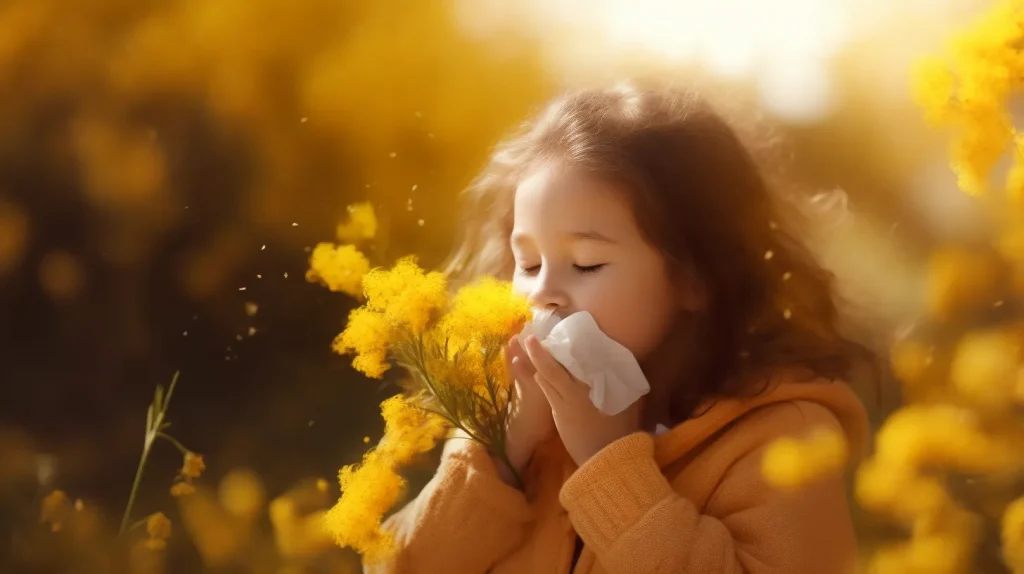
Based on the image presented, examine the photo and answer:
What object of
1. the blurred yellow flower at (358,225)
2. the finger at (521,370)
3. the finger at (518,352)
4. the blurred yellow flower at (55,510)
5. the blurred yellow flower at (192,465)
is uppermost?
the blurred yellow flower at (358,225)

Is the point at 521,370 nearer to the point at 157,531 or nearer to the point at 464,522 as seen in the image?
the point at 464,522

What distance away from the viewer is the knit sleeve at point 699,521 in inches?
29.9

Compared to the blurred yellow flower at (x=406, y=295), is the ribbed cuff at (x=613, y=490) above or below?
below

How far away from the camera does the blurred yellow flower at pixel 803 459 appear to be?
0.80 m

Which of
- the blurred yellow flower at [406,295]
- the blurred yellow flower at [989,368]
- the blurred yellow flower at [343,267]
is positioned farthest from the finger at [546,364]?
the blurred yellow flower at [989,368]

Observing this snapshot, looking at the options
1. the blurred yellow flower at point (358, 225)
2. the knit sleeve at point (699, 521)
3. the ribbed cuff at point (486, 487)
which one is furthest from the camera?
the blurred yellow flower at point (358, 225)

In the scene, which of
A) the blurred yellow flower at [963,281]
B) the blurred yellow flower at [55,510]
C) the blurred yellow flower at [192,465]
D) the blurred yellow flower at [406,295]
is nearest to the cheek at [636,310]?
the blurred yellow flower at [406,295]

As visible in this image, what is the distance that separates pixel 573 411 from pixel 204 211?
55 centimetres

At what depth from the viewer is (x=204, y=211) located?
3.63 feet

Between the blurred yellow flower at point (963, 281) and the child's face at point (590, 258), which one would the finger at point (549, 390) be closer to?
the child's face at point (590, 258)

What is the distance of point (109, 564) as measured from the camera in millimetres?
1103

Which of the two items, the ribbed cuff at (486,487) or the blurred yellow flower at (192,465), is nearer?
the ribbed cuff at (486,487)

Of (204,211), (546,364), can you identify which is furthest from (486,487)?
(204,211)

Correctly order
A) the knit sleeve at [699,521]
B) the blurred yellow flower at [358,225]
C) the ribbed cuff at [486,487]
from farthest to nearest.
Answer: the blurred yellow flower at [358,225] < the ribbed cuff at [486,487] < the knit sleeve at [699,521]
